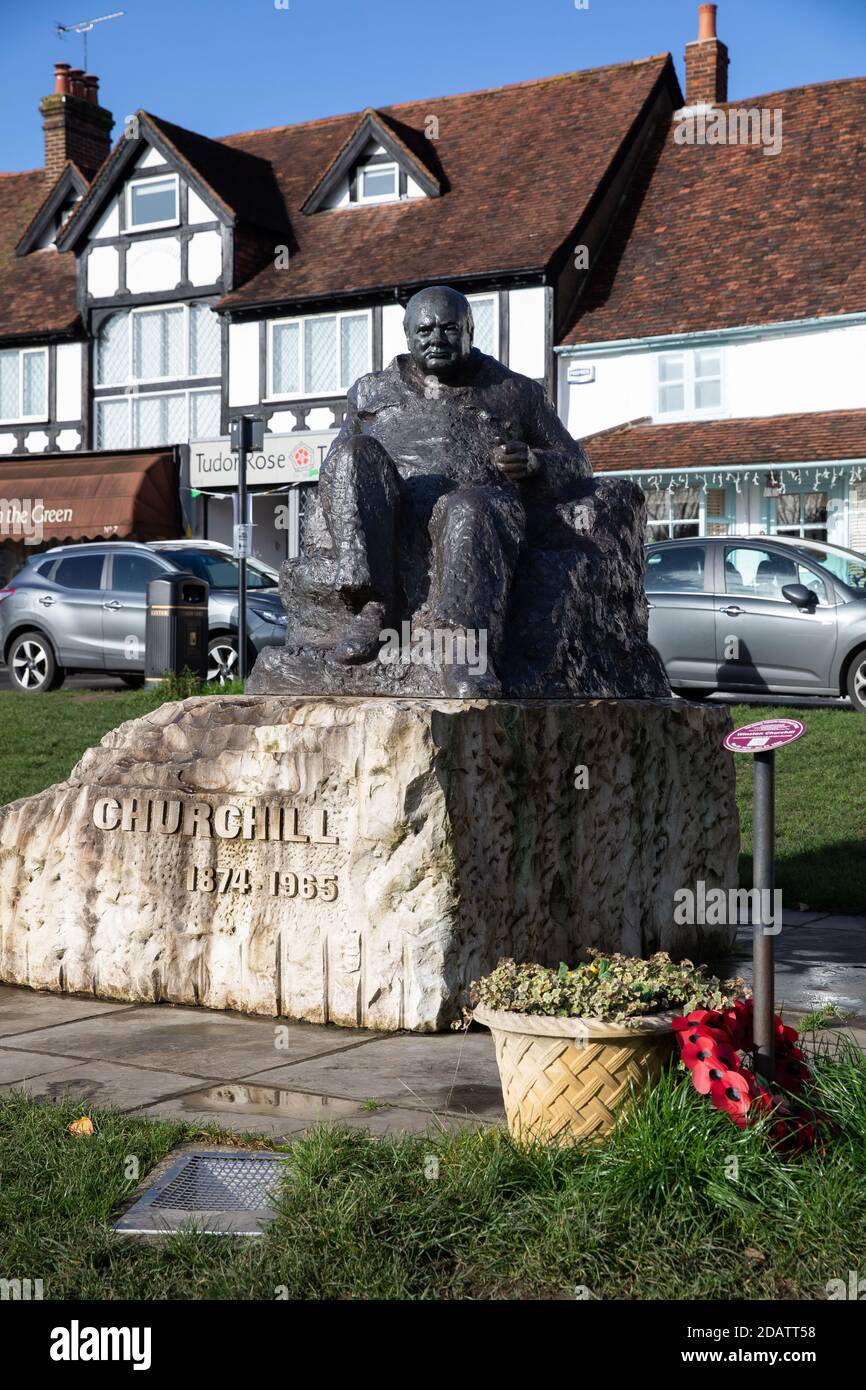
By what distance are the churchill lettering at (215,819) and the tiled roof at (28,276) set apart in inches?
1013

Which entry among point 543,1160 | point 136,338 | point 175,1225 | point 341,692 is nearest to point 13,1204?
point 175,1225

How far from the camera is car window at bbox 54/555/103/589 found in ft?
58.4

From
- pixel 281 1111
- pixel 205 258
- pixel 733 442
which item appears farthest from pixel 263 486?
pixel 281 1111

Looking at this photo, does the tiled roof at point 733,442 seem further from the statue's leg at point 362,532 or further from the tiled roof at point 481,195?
the statue's leg at point 362,532

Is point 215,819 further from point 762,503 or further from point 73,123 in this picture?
point 73,123

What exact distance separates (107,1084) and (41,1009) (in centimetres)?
131

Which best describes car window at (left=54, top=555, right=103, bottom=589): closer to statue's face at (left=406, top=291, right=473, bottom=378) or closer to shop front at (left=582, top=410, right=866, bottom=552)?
shop front at (left=582, top=410, right=866, bottom=552)

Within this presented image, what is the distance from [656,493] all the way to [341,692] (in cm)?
1958

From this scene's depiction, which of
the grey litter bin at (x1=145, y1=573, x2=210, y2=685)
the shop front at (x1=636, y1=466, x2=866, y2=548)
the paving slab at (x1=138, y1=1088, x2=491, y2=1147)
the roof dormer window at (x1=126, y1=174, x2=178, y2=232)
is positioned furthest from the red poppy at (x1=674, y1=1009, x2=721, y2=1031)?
the roof dormer window at (x1=126, y1=174, x2=178, y2=232)

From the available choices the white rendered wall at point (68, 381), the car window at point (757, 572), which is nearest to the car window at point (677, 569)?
the car window at point (757, 572)

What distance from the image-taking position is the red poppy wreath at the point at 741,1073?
12.4 ft

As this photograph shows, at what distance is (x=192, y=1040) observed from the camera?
546 centimetres

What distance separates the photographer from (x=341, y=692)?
6.25 metres
